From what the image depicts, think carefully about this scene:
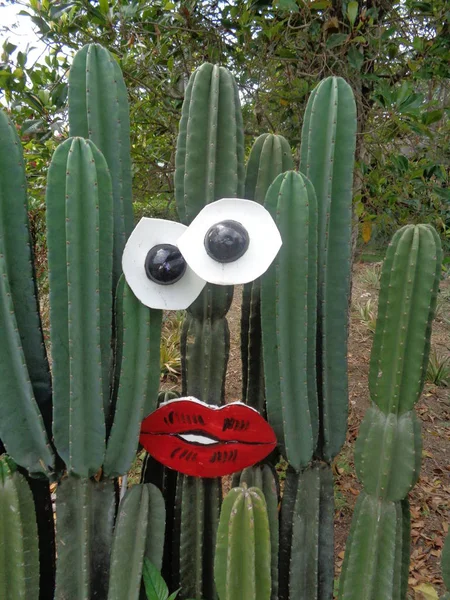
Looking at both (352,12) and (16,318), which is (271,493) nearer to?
(16,318)

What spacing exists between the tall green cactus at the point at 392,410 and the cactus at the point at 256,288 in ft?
1.27

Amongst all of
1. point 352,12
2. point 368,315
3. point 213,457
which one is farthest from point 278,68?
point 368,315

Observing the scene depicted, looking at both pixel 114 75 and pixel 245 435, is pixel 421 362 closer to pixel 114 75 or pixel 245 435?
pixel 245 435

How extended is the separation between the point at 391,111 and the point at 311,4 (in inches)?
25.0

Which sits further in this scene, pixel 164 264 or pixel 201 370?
pixel 201 370

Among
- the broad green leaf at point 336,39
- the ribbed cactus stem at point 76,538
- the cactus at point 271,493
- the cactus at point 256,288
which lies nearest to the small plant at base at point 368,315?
the broad green leaf at point 336,39

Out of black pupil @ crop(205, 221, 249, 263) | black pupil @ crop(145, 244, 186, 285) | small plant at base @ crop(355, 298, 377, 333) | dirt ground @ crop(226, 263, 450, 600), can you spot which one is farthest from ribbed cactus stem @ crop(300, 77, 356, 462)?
small plant at base @ crop(355, 298, 377, 333)

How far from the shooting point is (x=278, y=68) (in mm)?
2949

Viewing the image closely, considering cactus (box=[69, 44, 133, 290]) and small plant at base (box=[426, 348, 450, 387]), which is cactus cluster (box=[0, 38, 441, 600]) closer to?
cactus (box=[69, 44, 133, 290])

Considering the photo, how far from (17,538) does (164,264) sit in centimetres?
88

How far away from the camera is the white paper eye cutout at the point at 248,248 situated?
4.30 ft

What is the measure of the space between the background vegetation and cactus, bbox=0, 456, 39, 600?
5.22ft

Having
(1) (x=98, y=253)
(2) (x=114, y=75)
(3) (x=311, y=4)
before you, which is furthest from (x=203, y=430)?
(3) (x=311, y=4)

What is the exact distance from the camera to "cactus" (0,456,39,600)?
1381 mm
